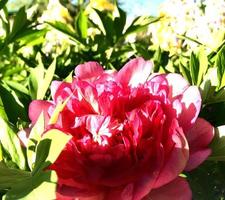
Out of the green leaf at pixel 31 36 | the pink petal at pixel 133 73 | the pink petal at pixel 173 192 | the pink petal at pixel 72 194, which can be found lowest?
the green leaf at pixel 31 36

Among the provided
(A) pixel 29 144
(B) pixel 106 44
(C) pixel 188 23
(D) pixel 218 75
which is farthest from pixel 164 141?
(C) pixel 188 23

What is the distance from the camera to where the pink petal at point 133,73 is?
83cm

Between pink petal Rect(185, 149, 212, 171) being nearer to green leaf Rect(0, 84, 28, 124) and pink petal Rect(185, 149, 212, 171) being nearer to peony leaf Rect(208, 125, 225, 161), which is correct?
peony leaf Rect(208, 125, 225, 161)

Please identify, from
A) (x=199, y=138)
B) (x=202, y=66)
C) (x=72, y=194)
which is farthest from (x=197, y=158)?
(x=202, y=66)

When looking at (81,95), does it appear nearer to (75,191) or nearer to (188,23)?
(75,191)

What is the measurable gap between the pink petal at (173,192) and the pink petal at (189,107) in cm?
8

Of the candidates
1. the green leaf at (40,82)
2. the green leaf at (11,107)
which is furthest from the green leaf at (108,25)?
the green leaf at (11,107)

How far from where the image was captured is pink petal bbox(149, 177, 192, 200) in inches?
27.5

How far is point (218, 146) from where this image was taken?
2.56ft

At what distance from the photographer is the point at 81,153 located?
708mm

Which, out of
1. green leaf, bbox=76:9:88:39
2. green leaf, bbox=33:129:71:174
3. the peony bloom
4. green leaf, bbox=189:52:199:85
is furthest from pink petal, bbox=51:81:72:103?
green leaf, bbox=76:9:88:39

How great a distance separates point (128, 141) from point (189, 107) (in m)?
0.11

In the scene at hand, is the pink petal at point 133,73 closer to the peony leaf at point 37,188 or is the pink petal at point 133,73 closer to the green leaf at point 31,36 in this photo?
the peony leaf at point 37,188

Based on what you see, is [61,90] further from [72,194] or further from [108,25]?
[108,25]
